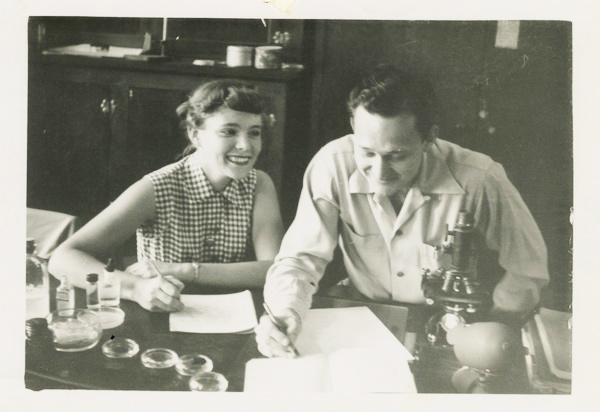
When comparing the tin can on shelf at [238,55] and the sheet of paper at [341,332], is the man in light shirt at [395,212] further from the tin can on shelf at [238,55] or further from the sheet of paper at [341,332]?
the tin can on shelf at [238,55]

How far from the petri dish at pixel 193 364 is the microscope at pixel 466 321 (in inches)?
12.5

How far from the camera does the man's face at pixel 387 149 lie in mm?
994

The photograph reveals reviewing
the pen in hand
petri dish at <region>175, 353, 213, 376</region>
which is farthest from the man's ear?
petri dish at <region>175, 353, 213, 376</region>

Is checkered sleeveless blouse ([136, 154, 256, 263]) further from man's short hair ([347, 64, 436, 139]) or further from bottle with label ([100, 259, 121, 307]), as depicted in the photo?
man's short hair ([347, 64, 436, 139])

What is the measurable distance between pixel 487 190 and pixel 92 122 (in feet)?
1.92

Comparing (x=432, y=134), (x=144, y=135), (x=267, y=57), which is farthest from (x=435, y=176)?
(x=144, y=135)

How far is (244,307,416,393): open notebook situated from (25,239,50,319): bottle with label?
32 centimetres

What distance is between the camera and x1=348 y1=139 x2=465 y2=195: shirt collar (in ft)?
3.30

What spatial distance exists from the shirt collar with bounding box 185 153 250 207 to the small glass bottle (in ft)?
0.59

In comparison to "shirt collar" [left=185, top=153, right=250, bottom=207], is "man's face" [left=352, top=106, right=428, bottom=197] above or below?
above

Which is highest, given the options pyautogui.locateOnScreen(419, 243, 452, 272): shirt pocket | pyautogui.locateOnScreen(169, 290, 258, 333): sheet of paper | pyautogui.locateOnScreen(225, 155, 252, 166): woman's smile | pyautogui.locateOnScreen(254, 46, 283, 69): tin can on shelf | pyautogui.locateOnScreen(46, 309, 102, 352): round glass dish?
pyautogui.locateOnScreen(254, 46, 283, 69): tin can on shelf

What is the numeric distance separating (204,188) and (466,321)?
43 cm

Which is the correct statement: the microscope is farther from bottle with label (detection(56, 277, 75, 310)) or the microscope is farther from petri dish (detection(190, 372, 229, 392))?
bottle with label (detection(56, 277, 75, 310))

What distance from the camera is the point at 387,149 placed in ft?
3.28
